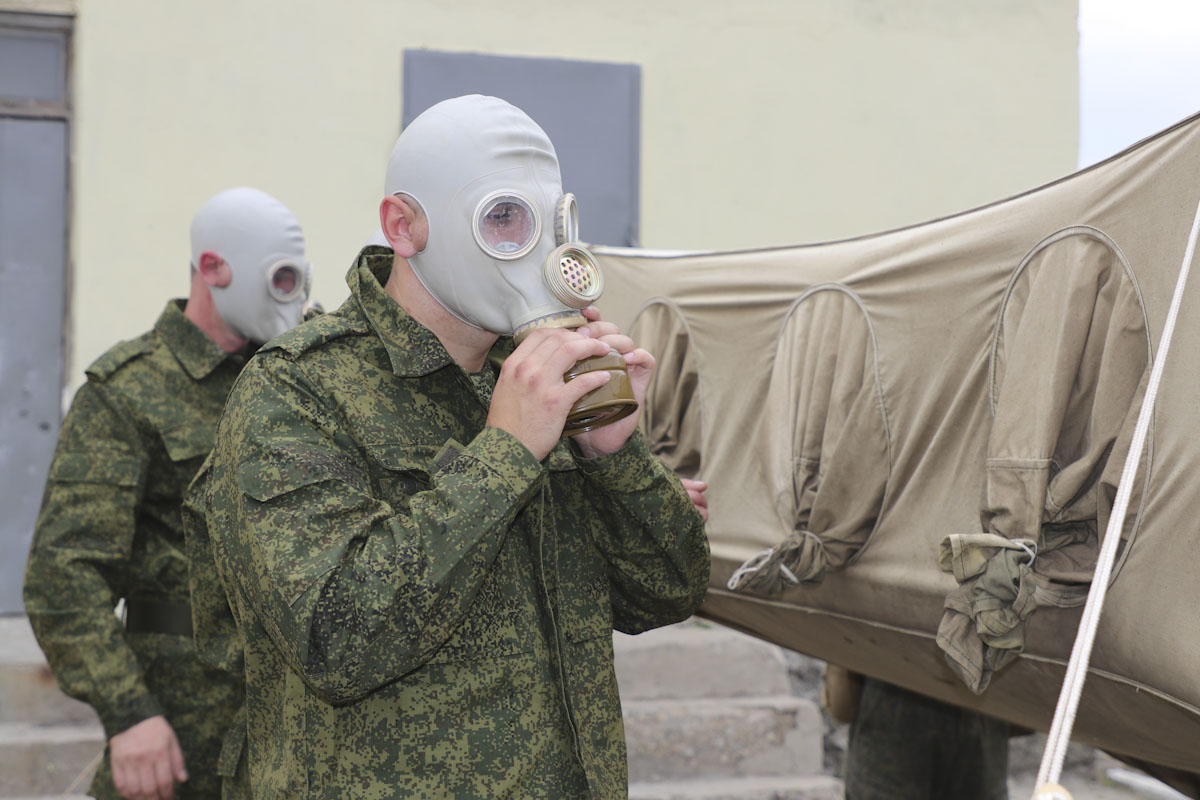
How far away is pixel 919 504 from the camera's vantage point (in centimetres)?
223

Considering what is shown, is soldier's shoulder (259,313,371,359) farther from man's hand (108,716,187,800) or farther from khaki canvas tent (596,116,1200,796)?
man's hand (108,716,187,800)

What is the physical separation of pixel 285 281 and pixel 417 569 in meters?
1.69

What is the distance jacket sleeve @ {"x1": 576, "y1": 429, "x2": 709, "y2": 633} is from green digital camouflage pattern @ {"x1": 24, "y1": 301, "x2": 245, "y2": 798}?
1.25 m

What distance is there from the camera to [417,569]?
52.0 inches

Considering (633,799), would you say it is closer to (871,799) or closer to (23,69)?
(871,799)

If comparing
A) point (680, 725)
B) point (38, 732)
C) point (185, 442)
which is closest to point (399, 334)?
point (185, 442)

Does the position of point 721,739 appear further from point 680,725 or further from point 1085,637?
point 1085,637

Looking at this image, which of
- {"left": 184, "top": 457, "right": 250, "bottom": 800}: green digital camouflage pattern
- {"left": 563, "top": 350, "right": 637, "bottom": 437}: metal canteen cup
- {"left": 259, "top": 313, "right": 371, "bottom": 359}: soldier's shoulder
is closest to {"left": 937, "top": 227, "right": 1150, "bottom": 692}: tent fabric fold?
{"left": 563, "top": 350, "right": 637, "bottom": 437}: metal canteen cup

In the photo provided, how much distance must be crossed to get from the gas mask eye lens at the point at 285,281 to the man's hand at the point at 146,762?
39.5 inches

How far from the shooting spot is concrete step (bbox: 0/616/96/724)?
422cm

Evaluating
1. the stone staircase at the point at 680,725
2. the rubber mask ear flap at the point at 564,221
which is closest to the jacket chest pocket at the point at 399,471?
the rubber mask ear flap at the point at 564,221

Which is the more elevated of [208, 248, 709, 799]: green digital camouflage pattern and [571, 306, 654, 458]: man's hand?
[571, 306, 654, 458]: man's hand

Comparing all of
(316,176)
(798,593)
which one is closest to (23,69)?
(316,176)

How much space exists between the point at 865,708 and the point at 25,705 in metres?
2.99
